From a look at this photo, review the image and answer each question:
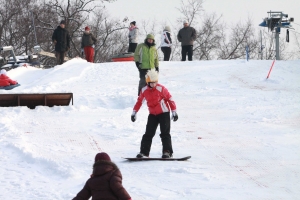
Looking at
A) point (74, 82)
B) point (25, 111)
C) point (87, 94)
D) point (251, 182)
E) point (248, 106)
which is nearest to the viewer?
point (251, 182)

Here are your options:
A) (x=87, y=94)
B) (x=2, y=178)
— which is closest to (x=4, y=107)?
(x=87, y=94)

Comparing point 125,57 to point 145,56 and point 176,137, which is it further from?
point 176,137

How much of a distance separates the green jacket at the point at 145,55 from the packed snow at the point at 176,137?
1165mm

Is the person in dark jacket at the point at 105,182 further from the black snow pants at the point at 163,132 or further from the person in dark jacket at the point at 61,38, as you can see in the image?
the person in dark jacket at the point at 61,38

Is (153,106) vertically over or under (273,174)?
over

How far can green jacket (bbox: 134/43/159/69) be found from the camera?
605 inches

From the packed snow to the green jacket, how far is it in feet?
3.82

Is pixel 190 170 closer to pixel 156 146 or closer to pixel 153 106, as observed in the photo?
pixel 153 106

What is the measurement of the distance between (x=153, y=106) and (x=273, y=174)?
2.19 metres

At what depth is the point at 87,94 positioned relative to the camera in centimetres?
1784

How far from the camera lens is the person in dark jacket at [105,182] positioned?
17.9 feet

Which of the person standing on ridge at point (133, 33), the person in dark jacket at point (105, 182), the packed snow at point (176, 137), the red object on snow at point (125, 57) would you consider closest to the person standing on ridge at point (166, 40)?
the person standing on ridge at point (133, 33)

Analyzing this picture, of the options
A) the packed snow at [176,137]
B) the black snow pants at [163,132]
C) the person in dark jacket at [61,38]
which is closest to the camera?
the packed snow at [176,137]

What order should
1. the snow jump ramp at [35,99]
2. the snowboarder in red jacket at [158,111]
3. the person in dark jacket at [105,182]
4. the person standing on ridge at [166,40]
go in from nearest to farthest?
the person in dark jacket at [105,182], the snowboarder in red jacket at [158,111], the snow jump ramp at [35,99], the person standing on ridge at [166,40]
